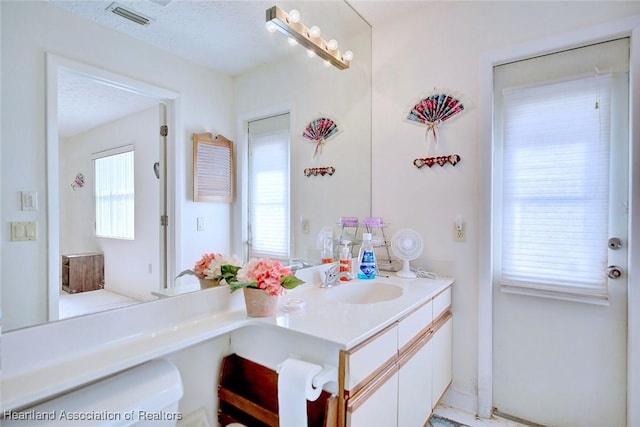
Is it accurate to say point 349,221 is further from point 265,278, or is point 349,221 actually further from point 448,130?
point 265,278

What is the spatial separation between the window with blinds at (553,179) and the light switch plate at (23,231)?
2.12m

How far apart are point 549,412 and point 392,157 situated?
5.84 feet

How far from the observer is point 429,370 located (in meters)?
1.63

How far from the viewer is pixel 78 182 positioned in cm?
87

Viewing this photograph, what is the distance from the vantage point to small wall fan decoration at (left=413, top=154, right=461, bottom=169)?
2.00 metres

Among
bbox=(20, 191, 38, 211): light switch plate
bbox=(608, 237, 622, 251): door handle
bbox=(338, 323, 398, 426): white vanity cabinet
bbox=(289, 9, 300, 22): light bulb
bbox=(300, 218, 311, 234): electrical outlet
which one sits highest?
bbox=(289, 9, 300, 22): light bulb

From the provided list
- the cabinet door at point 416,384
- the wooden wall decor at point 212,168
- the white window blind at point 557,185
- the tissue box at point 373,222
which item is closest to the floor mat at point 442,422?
the cabinet door at point 416,384

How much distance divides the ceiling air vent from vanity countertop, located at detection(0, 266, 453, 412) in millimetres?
891

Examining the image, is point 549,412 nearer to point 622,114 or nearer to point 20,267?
point 622,114

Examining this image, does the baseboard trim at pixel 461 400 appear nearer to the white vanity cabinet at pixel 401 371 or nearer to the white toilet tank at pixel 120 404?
the white vanity cabinet at pixel 401 371

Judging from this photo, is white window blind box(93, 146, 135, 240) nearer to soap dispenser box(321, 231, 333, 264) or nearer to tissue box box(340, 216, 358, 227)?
soap dispenser box(321, 231, 333, 264)

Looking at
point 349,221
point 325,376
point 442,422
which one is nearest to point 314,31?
point 349,221

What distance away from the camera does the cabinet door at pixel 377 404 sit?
3.42 ft

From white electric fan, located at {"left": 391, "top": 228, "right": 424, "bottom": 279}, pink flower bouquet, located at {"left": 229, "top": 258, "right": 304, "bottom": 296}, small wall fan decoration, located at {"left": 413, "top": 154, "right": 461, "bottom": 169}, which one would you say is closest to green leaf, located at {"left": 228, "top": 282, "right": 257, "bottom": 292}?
pink flower bouquet, located at {"left": 229, "top": 258, "right": 304, "bottom": 296}
